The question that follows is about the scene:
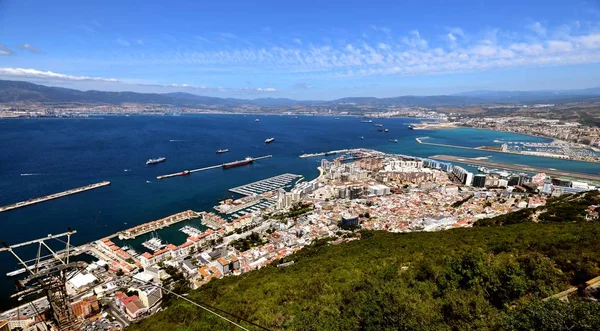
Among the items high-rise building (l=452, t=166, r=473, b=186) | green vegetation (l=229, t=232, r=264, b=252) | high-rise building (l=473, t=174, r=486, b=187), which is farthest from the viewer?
high-rise building (l=452, t=166, r=473, b=186)

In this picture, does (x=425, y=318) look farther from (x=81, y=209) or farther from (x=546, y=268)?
(x=81, y=209)

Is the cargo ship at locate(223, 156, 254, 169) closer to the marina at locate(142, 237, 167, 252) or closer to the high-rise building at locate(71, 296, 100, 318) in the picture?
the marina at locate(142, 237, 167, 252)

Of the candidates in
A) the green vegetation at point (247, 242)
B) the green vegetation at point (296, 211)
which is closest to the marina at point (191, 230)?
the green vegetation at point (247, 242)

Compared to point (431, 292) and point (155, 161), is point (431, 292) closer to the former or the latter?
point (431, 292)

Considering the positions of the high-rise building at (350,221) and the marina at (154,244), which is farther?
the high-rise building at (350,221)

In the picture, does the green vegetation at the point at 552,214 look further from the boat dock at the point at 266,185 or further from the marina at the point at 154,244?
the marina at the point at 154,244

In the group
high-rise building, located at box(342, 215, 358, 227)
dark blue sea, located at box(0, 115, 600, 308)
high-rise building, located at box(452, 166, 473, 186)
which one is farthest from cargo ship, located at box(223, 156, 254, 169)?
high-rise building, located at box(452, 166, 473, 186)

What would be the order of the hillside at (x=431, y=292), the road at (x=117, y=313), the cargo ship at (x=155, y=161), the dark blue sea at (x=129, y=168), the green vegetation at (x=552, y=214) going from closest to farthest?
the hillside at (x=431, y=292), the road at (x=117, y=313), the green vegetation at (x=552, y=214), the dark blue sea at (x=129, y=168), the cargo ship at (x=155, y=161)
